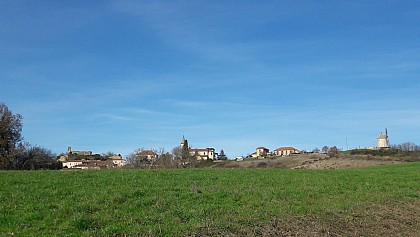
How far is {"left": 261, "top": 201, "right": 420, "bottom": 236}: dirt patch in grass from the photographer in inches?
432

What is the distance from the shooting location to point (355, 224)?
41.4 ft

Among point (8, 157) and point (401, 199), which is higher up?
point (8, 157)

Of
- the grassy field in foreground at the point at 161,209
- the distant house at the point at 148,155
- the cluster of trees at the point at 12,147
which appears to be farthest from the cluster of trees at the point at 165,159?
the grassy field in foreground at the point at 161,209

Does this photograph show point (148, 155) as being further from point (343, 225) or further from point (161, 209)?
point (343, 225)

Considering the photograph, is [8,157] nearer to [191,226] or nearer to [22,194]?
[22,194]

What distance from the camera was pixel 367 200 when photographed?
17031 mm

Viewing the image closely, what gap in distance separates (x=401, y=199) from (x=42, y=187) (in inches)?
658

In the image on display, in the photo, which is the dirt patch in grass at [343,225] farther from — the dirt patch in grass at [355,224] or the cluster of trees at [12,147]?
the cluster of trees at [12,147]

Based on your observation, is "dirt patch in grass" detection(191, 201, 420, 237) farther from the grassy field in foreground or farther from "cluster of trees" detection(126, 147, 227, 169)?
"cluster of trees" detection(126, 147, 227, 169)

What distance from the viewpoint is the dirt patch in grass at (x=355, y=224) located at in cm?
Result: 1098

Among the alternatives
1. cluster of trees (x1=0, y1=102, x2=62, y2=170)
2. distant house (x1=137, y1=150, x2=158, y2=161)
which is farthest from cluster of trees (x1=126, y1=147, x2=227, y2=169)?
cluster of trees (x1=0, y1=102, x2=62, y2=170)

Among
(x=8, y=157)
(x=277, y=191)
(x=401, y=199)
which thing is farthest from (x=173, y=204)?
(x=8, y=157)

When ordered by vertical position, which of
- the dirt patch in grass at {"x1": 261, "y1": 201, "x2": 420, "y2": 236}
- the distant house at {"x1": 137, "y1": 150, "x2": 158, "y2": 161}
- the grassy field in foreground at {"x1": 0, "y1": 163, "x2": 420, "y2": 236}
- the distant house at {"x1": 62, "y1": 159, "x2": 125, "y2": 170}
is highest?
the distant house at {"x1": 137, "y1": 150, "x2": 158, "y2": 161}

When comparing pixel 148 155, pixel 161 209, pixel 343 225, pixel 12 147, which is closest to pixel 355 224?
pixel 343 225
